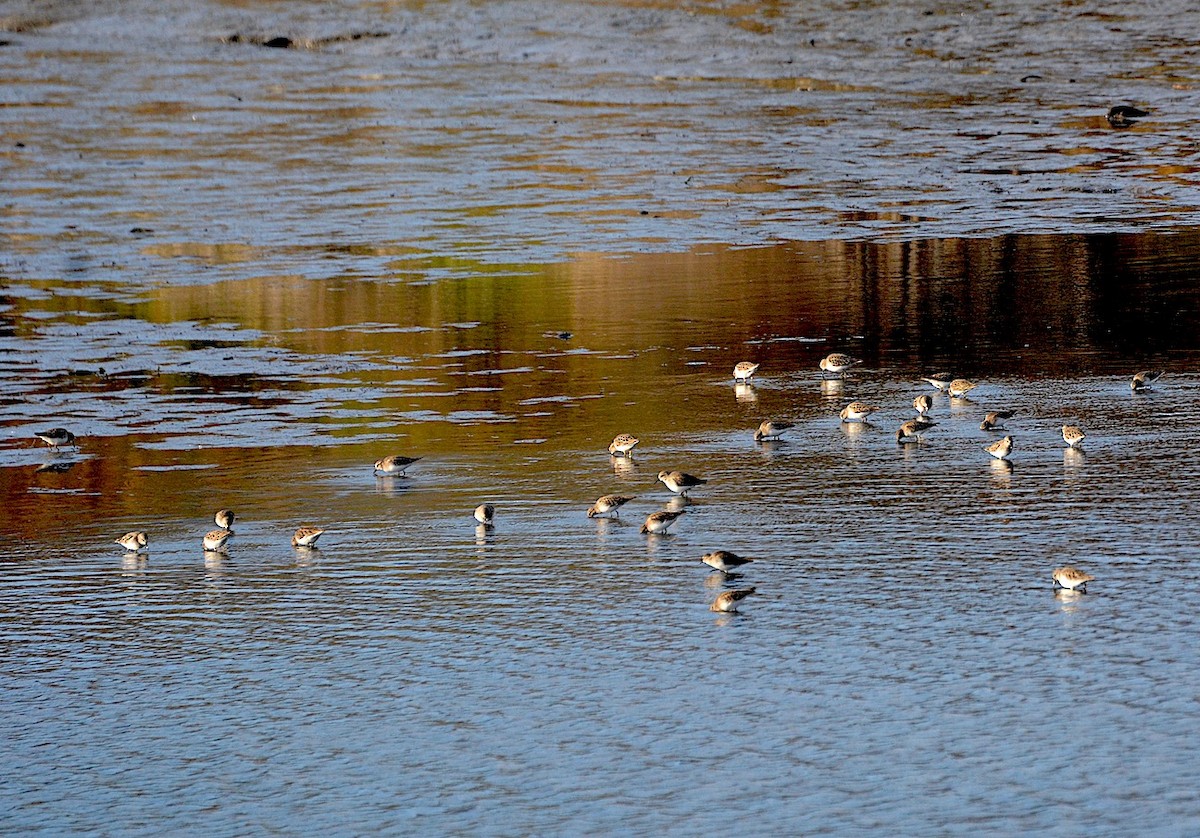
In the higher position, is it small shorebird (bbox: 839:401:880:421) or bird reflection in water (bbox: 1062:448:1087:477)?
small shorebird (bbox: 839:401:880:421)

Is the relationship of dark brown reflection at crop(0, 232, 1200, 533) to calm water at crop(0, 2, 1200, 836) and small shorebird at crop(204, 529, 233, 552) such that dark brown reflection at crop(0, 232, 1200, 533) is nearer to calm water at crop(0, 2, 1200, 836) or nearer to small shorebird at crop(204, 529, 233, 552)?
calm water at crop(0, 2, 1200, 836)

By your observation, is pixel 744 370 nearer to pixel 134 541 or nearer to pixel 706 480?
pixel 706 480

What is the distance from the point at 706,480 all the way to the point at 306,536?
2649mm

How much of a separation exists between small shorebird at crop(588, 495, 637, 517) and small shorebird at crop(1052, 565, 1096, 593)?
2.86 meters

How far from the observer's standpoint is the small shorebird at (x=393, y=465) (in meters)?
12.3

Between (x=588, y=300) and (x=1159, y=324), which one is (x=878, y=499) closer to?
(x=1159, y=324)

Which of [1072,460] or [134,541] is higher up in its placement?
[1072,460]

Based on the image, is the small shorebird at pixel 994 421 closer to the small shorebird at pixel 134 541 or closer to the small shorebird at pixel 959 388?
the small shorebird at pixel 959 388

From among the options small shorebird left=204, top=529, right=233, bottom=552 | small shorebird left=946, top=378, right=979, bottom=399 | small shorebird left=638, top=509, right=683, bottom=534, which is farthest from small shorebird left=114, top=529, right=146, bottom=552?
small shorebird left=946, top=378, right=979, bottom=399

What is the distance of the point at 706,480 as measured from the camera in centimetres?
1177

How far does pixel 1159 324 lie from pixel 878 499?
690cm

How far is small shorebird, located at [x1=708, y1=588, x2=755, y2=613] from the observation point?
9070 mm

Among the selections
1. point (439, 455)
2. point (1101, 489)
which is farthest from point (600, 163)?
point (1101, 489)

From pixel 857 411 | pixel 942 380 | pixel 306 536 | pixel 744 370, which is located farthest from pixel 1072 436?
pixel 306 536
